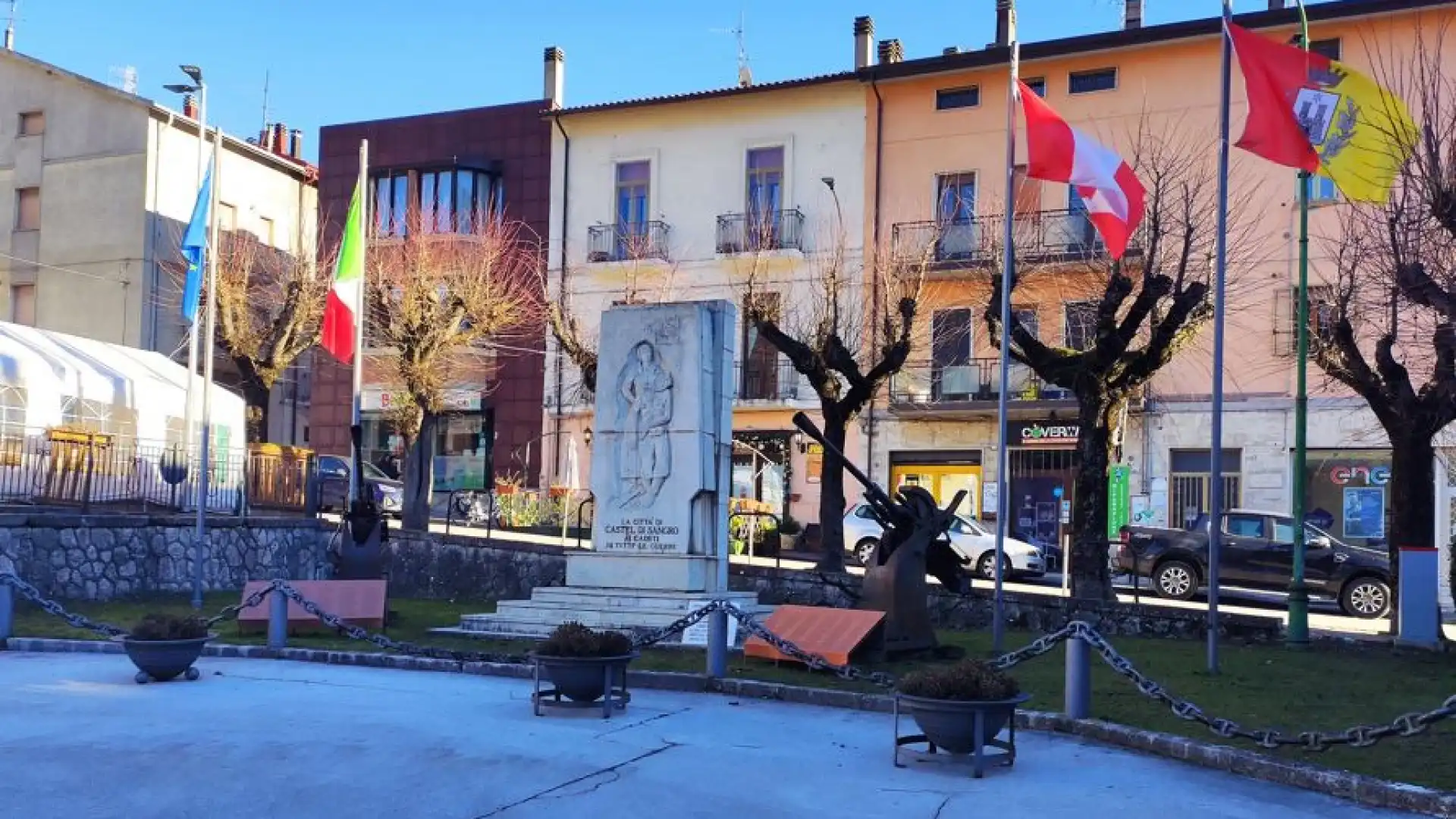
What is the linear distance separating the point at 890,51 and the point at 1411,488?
818 inches

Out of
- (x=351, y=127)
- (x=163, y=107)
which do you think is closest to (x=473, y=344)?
(x=351, y=127)

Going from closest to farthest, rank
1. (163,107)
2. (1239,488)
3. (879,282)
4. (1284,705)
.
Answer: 1. (1284,705)
2. (879,282)
3. (1239,488)
4. (163,107)

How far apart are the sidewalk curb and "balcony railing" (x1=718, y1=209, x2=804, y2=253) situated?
20.6 meters

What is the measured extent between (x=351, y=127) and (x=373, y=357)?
7359 millimetres

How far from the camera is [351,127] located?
130 feet

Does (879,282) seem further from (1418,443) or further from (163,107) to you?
(163,107)

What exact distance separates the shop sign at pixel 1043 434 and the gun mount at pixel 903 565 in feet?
56.5

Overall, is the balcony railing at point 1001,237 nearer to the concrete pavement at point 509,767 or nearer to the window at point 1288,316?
the window at point 1288,316

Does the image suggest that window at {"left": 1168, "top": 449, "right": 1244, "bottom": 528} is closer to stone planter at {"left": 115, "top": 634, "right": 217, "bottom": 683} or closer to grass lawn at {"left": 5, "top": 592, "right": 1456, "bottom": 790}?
grass lawn at {"left": 5, "top": 592, "right": 1456, "bottom": 790}

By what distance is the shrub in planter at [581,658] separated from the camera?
990cm

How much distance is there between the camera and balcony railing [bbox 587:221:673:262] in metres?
34.6

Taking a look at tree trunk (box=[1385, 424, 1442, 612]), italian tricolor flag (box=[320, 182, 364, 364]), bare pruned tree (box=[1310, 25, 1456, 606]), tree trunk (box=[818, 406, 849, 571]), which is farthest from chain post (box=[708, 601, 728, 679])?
italian tricolor flag (box=[320, 182, 364, 364])

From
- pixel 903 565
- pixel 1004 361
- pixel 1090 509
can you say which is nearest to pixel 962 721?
pixel 903 565

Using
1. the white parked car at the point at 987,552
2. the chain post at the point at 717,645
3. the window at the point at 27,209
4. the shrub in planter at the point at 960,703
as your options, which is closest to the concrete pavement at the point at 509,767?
the shrub in planter at the point at 960,703
